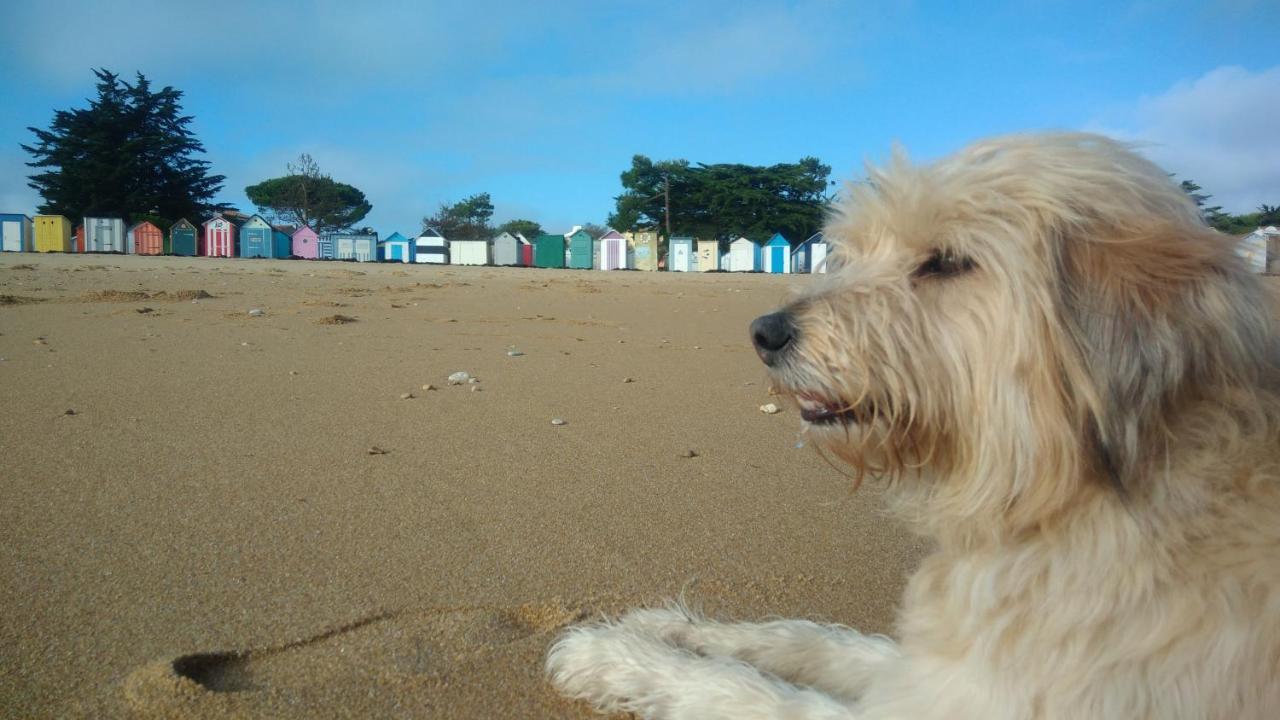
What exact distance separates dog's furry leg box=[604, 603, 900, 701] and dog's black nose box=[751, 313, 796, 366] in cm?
90

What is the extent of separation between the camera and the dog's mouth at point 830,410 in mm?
1971

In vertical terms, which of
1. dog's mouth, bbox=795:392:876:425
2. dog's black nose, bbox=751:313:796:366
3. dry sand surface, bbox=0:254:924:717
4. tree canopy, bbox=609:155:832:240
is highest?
tree canopy, bbox=609:155:832:240

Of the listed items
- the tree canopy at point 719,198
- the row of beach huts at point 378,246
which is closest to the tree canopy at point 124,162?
the row of beach huts at point 378,246

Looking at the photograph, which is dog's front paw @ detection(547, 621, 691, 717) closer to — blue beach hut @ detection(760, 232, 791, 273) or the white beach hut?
blue beach hut @ detection(760, 232, 791, 273)

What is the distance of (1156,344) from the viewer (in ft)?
5.24

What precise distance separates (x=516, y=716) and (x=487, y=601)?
63cm

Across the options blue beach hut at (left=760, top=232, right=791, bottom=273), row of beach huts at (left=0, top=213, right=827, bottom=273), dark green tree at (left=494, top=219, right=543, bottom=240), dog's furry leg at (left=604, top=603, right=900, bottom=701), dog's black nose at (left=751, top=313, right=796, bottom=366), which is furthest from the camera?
dark green tree at (left=494, top=219, right=543, bottom=240)

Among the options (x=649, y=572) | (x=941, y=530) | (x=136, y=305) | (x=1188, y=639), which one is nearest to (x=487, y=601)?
(x=649, y=572)

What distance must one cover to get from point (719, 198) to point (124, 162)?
42.1 meters

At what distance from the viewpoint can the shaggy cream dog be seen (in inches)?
62.5

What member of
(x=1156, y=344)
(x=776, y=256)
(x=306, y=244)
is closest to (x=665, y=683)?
(x=1156, y=344)

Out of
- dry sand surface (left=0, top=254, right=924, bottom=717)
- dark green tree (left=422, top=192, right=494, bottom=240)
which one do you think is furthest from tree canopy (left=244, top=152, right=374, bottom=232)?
dry sand surface (left=0, top=254, right=924, bottom=717)

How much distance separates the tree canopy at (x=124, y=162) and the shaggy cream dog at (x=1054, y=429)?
62783 millimetres

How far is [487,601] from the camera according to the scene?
277cm
